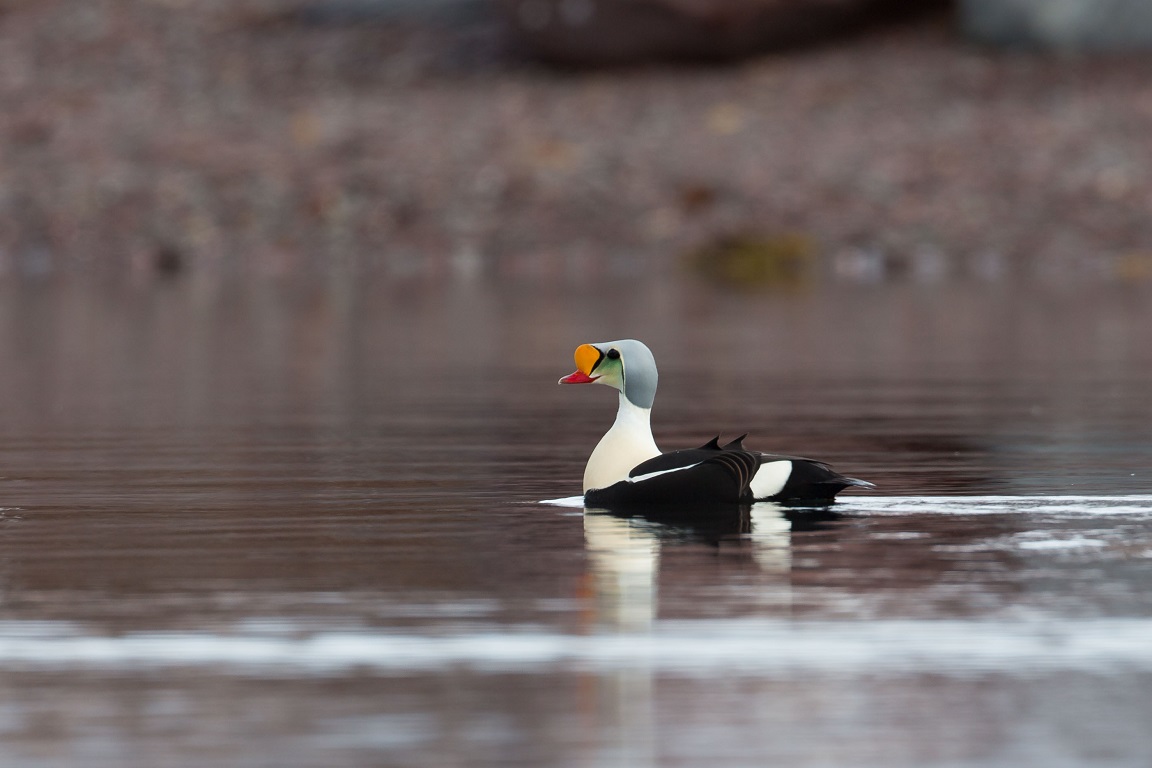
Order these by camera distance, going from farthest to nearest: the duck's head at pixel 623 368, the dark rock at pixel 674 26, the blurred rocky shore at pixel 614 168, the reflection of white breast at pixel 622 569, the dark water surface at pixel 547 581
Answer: the dark rock at pixel 674 26 < the blurred rocky shore at pixel 614 168 < the duck's head at pixel 623 368 < the reflection of white breast at pixel 622 569 < the dark water surface at pixel 547 581

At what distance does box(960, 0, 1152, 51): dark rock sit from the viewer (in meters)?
32.1

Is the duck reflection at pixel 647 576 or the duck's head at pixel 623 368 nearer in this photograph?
the duck reflection at pixel 647 576

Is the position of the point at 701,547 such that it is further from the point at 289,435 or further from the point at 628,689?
the point at 289,435

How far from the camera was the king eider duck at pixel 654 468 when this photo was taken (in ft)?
26.9

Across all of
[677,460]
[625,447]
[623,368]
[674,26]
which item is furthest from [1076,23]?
[677,460]

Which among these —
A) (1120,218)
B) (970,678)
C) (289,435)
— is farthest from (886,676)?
(1120,218)

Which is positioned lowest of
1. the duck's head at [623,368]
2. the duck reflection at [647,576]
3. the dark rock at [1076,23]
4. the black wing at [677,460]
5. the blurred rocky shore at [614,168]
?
the duck reflection at [647,576]

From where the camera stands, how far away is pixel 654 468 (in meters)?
8.27

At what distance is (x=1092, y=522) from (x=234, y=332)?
40.5 ft

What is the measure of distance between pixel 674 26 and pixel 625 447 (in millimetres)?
A: 25087

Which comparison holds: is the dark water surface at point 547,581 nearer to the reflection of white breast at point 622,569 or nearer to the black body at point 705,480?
the reflection of white breast at point 622,569

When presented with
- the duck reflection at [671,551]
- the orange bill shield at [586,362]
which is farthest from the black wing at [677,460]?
the orange bill shield at [586,362]

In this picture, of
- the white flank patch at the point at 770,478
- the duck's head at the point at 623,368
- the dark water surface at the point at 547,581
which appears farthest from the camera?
the duck's head at the point at 623,368

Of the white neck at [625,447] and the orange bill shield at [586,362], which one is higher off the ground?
the orange bill shield at [586,362]
